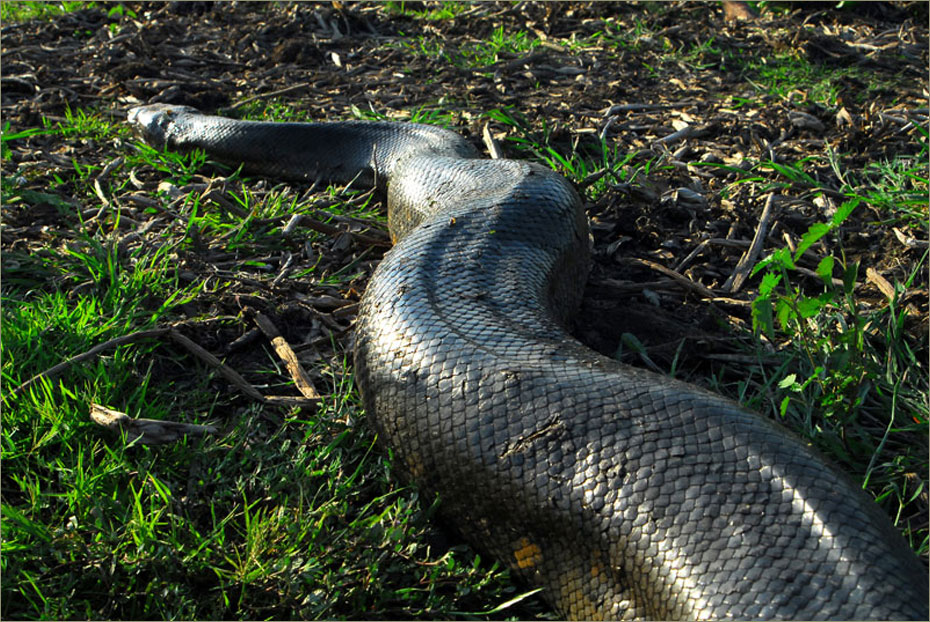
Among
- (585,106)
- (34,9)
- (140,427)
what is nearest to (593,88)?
(585,106)

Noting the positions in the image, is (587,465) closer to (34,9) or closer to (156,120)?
(156,120)

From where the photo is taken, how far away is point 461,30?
6.98 meters

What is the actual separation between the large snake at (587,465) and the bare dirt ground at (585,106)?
0.58 m

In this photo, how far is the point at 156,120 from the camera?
544cm

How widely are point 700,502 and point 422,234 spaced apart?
5.50ft

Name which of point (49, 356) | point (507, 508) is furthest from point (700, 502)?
point (49, 356)

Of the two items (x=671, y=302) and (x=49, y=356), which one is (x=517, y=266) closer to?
(x=671, y=302)

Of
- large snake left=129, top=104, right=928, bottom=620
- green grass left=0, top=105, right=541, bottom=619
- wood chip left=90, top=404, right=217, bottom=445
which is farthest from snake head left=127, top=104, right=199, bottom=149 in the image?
wood chip left=90, top=404, right=217, bottom=445

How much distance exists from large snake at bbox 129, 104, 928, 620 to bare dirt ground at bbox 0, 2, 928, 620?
58cm

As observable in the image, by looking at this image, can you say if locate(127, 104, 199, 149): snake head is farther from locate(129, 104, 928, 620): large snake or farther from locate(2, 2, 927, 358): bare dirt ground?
locate(129, 104, 928, 620): large snake

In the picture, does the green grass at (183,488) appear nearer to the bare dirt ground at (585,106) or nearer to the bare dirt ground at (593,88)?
the bare dirt ground at (585,106)

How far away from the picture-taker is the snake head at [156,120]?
17.6 feet

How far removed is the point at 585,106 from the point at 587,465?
12.2 feet

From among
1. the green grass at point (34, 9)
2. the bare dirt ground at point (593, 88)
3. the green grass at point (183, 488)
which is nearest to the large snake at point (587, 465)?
the green grass at point (183, 488)
